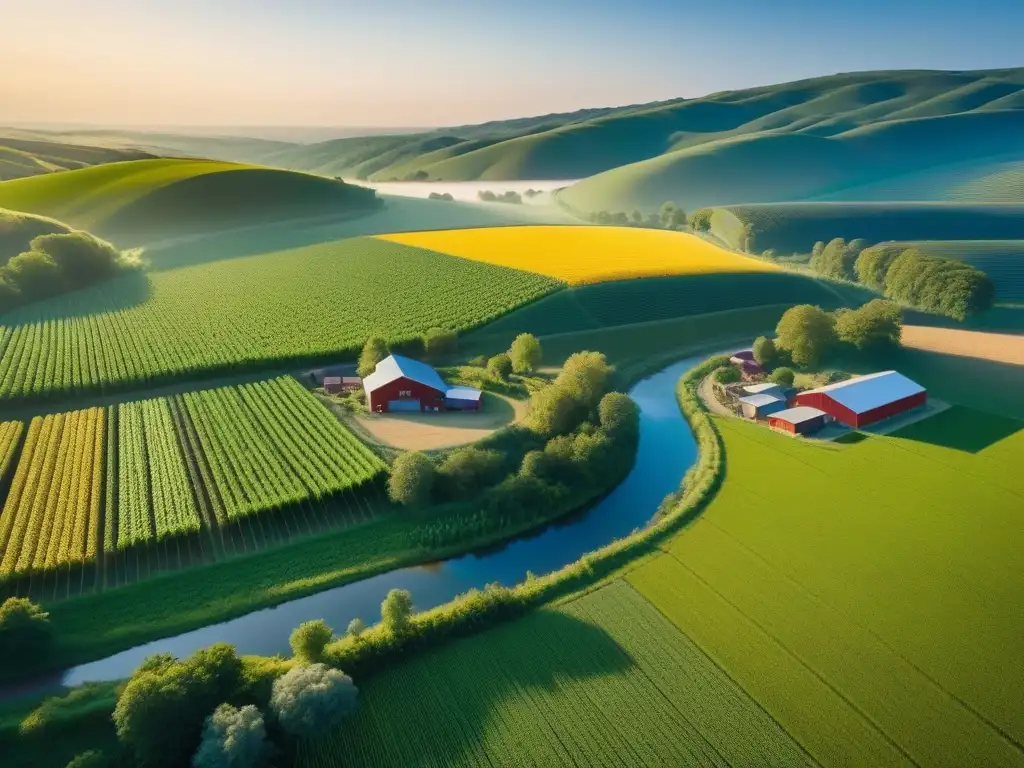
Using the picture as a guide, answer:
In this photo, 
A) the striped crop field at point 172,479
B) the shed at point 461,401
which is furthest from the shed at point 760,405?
the striped crop field at point 172,479

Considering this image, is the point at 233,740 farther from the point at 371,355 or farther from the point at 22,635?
the point at 371,355

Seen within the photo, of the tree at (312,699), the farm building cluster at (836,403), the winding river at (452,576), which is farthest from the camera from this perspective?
the farm building cluster at (836,403)

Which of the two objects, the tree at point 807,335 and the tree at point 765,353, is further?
the tree at point 765,353

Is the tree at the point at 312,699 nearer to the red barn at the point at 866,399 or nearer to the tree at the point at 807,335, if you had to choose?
the red barn at the point at 866,399

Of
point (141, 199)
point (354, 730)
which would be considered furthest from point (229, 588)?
point (141, 199)

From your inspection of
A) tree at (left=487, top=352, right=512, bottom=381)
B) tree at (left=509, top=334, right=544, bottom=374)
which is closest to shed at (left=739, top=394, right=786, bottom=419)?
tree at (left=509, top=334, right=544, bottom=374)

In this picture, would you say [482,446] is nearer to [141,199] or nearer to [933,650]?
[933,650]
